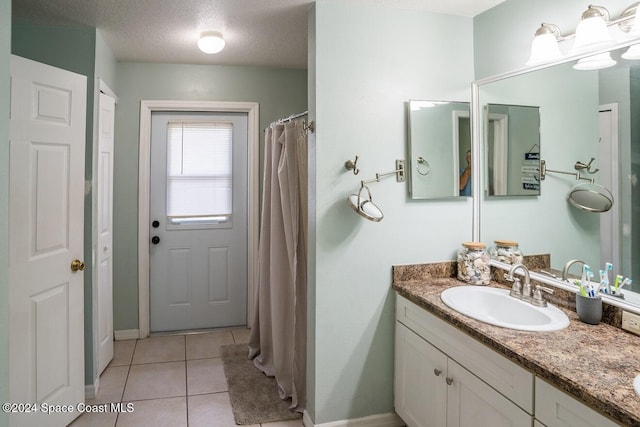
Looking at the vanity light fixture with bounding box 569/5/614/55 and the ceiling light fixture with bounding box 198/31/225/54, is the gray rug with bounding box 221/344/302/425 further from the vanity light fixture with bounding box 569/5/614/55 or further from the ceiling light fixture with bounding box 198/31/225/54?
the vanity light fixture with bounding box 569/5/614/55

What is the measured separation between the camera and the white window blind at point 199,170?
12.4 feet

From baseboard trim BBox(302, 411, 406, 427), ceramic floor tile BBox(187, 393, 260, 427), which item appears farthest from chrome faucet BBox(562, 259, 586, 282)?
ceramic floor tile BBox(187, 393, 260, 427)

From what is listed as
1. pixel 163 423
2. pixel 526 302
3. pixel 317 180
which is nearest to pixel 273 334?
pixel 163 423

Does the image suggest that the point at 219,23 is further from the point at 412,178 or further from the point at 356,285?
the point at 356,285

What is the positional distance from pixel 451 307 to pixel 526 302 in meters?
0.37

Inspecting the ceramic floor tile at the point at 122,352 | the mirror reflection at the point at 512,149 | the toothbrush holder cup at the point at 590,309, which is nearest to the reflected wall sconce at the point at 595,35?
the mirror reflection at the point at 512,149

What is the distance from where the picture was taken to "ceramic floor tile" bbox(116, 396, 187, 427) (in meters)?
2.43

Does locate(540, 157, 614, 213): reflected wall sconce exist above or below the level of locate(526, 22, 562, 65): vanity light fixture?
below

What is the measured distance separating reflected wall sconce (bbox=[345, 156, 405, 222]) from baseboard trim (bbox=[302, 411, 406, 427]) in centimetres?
113

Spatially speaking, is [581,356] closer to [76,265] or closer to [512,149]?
[512,149]

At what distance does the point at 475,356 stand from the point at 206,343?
8.39 ft

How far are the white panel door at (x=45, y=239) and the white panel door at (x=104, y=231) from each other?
0.47 m

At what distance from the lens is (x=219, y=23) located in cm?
270

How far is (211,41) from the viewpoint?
286 cm
